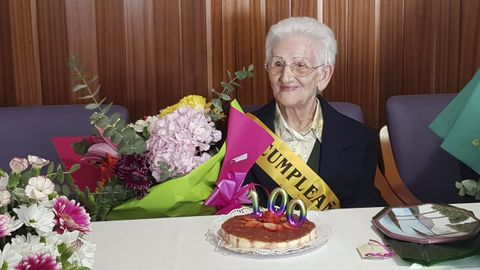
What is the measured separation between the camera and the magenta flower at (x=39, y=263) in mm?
812

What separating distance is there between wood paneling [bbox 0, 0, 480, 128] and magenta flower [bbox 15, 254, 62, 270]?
6.17 feet

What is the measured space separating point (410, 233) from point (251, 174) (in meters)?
0.80

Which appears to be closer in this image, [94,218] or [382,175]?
[94,218]

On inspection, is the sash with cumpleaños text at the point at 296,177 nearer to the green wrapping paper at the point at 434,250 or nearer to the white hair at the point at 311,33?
the white hair at the point at 311,33

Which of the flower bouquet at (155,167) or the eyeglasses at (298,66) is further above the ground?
the eyeglasses at (298,66)

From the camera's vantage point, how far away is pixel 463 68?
8.75 ft

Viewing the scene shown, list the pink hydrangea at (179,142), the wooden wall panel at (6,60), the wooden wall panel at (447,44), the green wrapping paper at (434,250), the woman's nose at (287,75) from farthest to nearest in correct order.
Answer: the wooden wall panel at (447,44), the wooden wall panel at (6,60), the woman's nose at (287,75), the pink hydrangea at (179,142), the green wrapping paper at (434,250)

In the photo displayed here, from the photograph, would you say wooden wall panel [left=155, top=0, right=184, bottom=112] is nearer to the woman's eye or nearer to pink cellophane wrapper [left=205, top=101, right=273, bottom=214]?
the woman's eye

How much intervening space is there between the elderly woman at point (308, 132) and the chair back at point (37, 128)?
23.4 inches

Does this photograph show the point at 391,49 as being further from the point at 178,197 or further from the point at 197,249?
the point at 197,249

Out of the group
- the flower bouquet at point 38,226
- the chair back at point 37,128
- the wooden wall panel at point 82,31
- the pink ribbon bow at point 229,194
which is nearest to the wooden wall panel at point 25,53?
the wooden wall panel at point 82,31

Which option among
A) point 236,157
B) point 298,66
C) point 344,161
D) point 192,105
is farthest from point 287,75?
point 236,157

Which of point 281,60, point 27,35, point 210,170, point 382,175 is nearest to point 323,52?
point 281,60

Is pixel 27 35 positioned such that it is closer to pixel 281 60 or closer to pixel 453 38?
pixel 281 60
